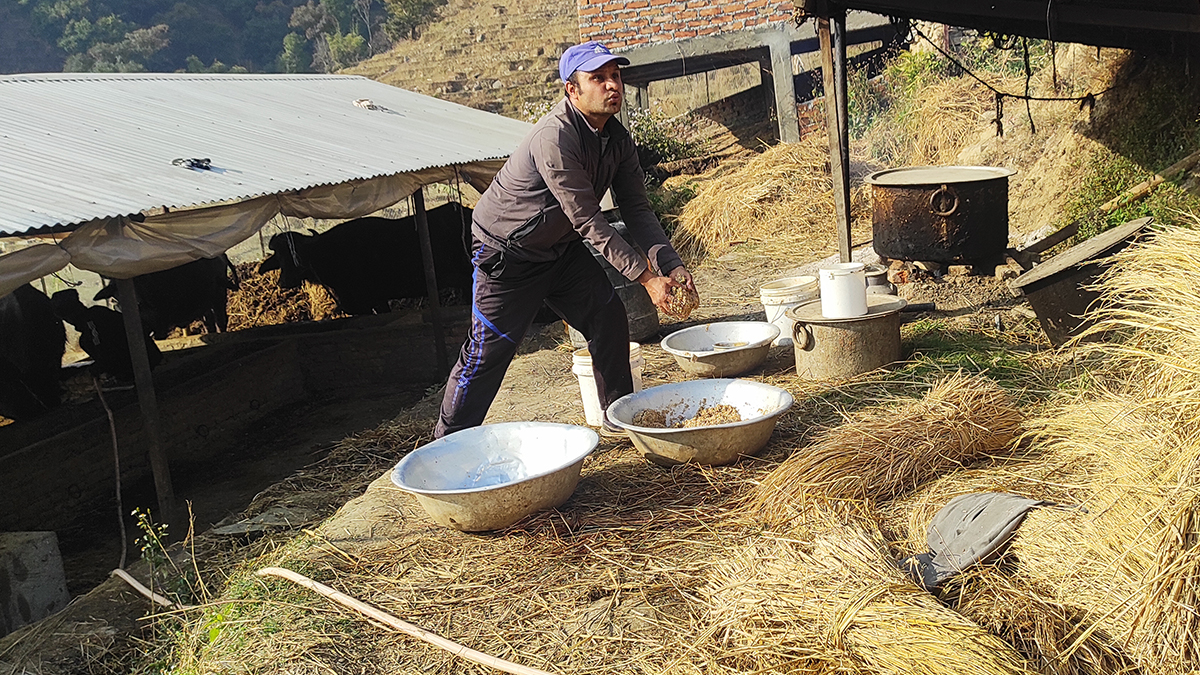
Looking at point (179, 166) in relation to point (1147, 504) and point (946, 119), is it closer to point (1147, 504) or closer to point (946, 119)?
point (1147, 504)

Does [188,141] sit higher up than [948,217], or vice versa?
[188,141]

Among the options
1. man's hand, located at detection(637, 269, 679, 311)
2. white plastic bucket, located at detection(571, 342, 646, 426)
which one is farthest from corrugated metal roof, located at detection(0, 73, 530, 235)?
man's hand, located at detection(637, 269, 679, 311)

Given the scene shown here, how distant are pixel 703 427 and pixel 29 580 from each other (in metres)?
3.99

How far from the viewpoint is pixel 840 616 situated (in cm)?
240

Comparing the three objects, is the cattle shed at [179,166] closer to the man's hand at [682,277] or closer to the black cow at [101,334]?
the black cow at [101,334]

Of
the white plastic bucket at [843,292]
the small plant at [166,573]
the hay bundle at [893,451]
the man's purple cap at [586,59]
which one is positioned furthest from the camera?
the white plastic bucket at [843,292]

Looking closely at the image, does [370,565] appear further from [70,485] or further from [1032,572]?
[70,485]

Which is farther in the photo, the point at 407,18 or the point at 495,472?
the point at 407,18

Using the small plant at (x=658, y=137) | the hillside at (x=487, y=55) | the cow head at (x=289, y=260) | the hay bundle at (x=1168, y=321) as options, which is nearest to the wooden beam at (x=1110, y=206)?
the hay bundle at (x=1168, y=321)

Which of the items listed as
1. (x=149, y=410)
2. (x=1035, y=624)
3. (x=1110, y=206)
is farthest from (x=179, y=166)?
(x=1110, y=206)

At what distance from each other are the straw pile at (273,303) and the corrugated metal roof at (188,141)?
8.86 feet

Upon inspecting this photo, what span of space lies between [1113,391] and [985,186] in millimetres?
3073

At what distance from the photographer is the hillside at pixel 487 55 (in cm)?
2923

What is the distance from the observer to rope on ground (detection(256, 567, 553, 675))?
269 centimetres
